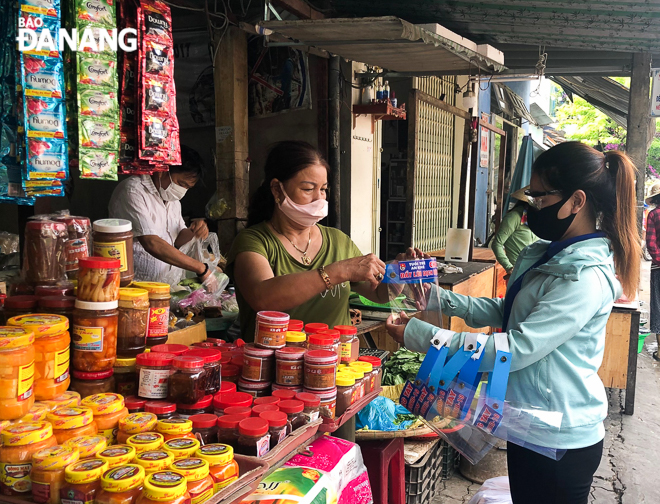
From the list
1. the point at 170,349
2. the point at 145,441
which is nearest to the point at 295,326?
the point at 170,349

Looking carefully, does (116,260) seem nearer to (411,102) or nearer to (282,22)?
(282,22)

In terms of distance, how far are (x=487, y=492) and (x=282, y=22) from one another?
302cm

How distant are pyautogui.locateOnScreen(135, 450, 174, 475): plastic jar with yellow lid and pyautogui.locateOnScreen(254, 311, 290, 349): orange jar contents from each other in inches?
24.9

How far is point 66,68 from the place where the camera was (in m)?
2.38

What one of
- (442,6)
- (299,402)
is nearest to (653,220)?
(442,6)

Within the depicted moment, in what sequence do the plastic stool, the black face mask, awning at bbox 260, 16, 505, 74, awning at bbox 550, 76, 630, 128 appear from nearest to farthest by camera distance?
the black face mask, the plastic stool, awning at bbox 260, 16, 505, 74, awning at bbox 550, 76, 630, 128

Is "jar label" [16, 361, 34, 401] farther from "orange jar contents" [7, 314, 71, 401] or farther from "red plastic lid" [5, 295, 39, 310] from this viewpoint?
"red plastic lid" [5, 295, 39, 310]

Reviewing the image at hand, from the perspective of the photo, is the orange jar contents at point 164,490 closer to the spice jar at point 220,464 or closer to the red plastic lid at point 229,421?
the spice jar at point 220,464

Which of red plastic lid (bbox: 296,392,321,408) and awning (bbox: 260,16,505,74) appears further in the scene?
awning (bbox: 260,16,505,74)

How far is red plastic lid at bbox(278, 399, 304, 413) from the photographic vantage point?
171cm

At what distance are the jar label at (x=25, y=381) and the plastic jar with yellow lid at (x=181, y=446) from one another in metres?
0.38

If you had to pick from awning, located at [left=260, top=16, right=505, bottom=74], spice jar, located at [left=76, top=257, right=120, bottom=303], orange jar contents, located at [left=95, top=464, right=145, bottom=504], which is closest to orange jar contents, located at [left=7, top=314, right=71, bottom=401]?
spice jar, located at [left=76, top=257, right=120, bottom=303]

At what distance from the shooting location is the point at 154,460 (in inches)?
50.4

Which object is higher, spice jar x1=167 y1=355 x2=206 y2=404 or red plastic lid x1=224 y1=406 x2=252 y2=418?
spice jar x1=167 y1=355 x2=206 y2=404
